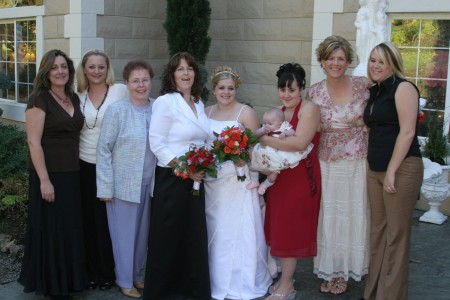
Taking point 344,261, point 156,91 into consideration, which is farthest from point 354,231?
point 156,91

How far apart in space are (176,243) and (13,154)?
440 cm

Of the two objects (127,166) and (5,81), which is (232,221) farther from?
(5,81)

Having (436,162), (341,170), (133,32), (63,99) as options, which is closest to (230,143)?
(341,170)

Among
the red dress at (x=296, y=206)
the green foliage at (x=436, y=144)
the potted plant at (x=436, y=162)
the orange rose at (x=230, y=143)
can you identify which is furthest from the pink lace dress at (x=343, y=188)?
the green foliage at (x=436, y=144)

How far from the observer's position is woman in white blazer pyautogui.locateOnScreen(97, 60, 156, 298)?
425 centimetres

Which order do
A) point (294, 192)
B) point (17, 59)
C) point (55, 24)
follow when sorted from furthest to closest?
1. point (17, 59)
2. point (55, 24)
3. point (294, 192)

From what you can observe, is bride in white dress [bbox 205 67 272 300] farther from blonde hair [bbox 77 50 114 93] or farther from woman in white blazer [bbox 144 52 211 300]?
blonde hair [bbox 77 50 114 93]

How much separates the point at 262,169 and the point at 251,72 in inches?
178

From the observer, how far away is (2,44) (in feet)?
34.1

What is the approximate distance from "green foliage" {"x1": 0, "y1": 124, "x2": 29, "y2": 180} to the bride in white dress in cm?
375

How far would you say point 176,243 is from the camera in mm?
4309

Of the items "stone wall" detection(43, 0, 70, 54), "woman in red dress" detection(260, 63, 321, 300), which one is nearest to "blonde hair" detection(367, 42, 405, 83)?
"woman in red dress" detection(260, 63, 321, 300)

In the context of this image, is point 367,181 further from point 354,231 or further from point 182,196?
point 182,196

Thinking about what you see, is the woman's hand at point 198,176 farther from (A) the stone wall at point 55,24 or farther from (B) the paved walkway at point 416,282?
(A) the stone wall at point 55,24
